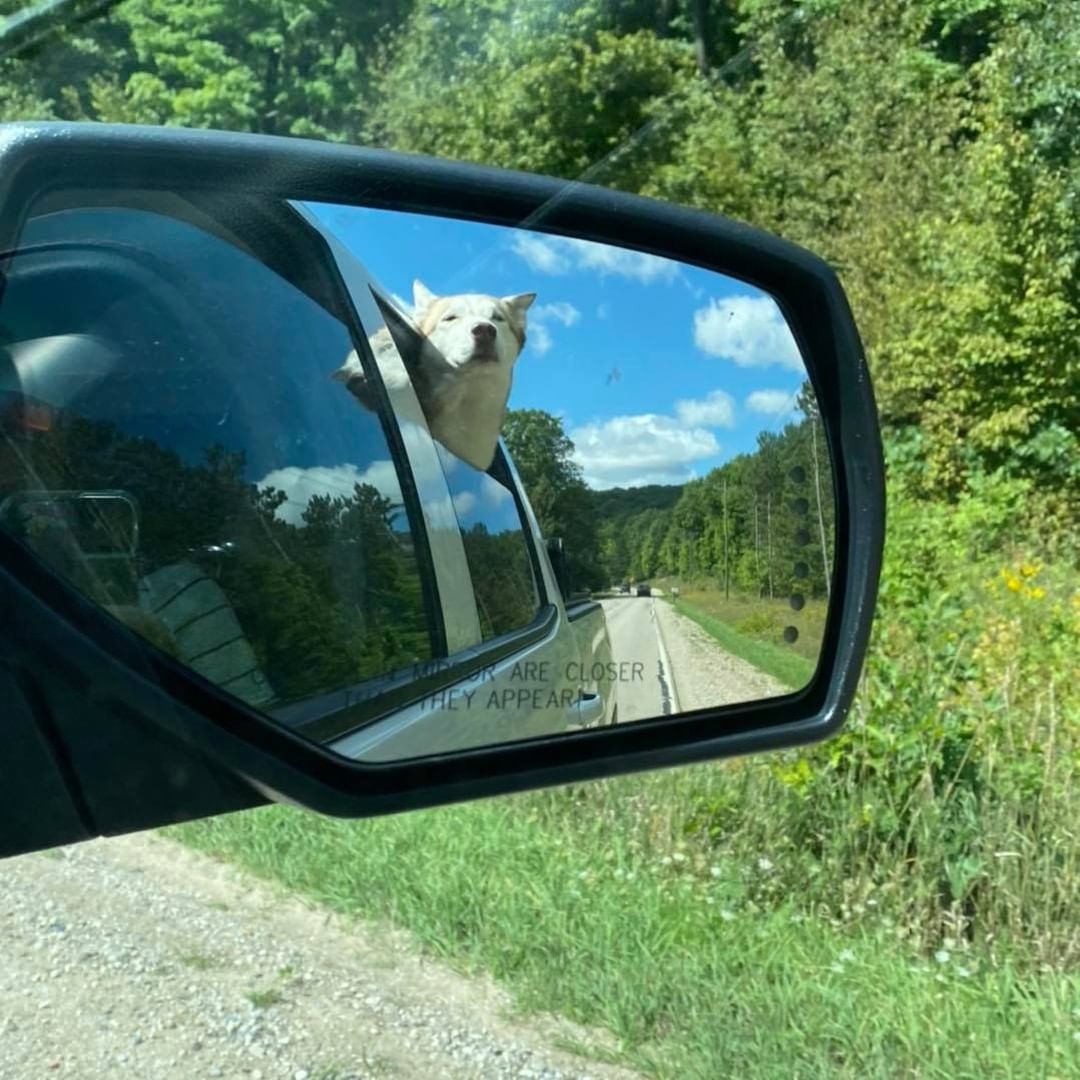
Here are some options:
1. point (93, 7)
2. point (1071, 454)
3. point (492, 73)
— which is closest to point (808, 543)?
point (93, 7)

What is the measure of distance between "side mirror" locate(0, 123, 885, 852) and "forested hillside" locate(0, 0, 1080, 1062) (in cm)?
4

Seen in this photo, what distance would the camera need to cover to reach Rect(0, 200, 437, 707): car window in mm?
1480

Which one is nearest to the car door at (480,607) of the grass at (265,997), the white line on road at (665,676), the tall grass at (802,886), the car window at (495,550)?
the car window at (495,550)

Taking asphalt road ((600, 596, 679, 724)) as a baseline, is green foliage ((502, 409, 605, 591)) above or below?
above

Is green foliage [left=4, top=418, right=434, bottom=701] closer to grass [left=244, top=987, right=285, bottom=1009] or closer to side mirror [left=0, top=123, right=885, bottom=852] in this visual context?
side mirror [left=0, top=123, right=885, bottom=852]

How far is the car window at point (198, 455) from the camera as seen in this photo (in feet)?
4.85

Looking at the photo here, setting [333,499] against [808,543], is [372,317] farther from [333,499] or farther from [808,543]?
[808,543]

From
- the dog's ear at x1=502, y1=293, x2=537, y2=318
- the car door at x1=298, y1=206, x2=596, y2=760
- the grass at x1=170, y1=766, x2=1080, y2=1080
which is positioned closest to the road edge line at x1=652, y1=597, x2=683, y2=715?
the car door at x1=298, y1=206, x2=596, y2=760

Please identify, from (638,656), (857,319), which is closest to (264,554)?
(638,656)

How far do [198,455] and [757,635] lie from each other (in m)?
1.06

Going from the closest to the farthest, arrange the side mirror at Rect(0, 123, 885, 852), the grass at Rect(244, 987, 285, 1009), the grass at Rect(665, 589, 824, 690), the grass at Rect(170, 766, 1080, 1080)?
the side mirror at Rect(0, 123, 885, 852)
the grass at Rect(665, 589, 824, 690)
the grass at Rect(170, 766, 1080, 1080)
the grass at Rect(244, 987, 285, 1009)

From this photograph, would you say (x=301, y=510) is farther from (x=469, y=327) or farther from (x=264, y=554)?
(x=469, y=327)

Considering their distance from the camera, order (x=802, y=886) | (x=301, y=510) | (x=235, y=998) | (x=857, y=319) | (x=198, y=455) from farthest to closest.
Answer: (x=857, y=319)
(x=802, y=886)
(x=235, y=998)
(x=301, y=510)
(x=198, y=455)

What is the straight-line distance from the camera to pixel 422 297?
1922 millimetres
